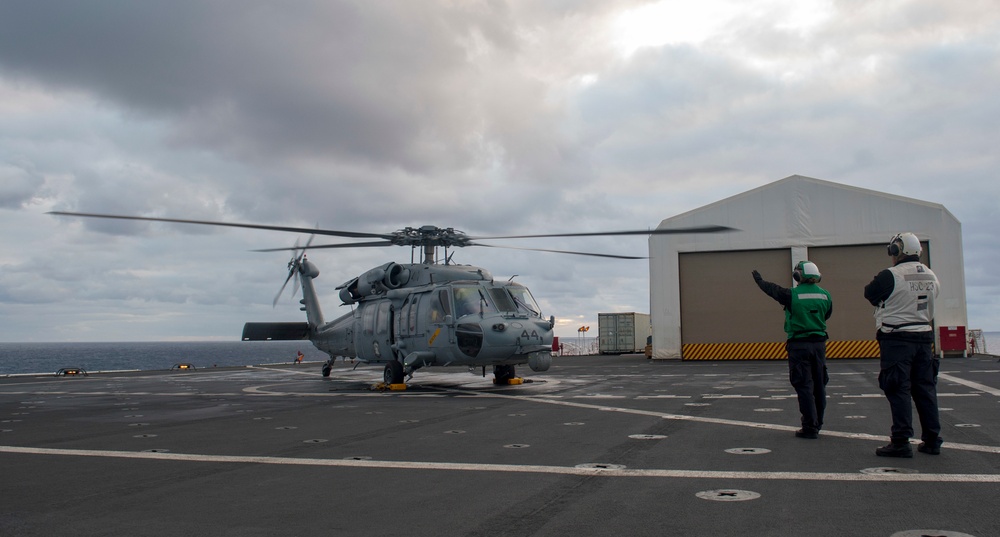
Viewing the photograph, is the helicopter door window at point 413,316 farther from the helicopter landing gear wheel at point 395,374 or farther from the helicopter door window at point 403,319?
the helicopter landing gear wheel at point 395,374

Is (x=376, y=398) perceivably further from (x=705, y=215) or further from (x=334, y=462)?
(x=705, y=215)

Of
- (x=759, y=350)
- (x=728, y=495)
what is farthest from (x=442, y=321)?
Answer: (x=759, y=350)

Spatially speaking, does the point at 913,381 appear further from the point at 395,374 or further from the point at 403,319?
the point at 395,374

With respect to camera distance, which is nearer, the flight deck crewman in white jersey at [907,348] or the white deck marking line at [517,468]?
the white deck marking line at [517,468]

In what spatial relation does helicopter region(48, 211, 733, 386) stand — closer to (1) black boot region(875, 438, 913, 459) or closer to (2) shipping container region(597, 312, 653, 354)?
(1) black boot region(875, 438, 913, 459)

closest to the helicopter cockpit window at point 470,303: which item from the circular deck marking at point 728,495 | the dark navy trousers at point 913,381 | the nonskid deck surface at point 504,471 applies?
the nonskid deck surface at point 504,471

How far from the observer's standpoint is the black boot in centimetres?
675

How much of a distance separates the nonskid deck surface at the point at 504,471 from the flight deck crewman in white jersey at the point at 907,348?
302 millimetres

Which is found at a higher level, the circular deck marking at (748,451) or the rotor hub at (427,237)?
the rotor hub at (427,237)

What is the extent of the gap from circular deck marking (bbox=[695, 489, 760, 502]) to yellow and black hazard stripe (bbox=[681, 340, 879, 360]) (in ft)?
A: 97.5

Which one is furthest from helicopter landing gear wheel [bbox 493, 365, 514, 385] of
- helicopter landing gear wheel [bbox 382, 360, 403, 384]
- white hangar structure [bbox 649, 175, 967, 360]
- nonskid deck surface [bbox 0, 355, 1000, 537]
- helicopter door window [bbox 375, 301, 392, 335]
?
white hangar structure [bbox 649, 175, 967, 360]

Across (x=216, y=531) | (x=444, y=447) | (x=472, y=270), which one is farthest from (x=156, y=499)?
(x=472, y=270)

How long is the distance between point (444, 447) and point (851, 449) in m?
4.54

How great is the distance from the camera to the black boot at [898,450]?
675 cm
